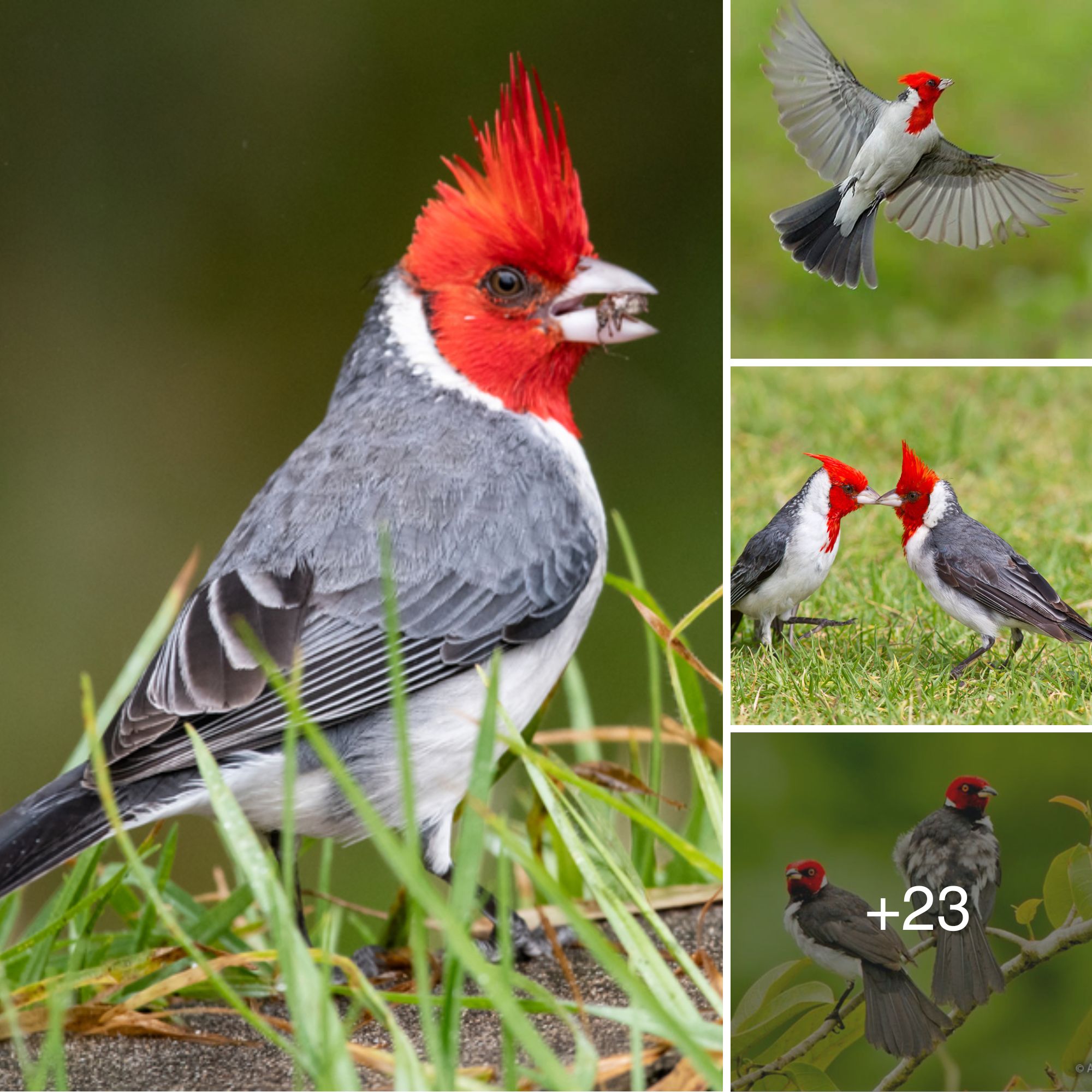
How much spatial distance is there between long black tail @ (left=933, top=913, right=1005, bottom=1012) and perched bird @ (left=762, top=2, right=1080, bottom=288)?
940mm

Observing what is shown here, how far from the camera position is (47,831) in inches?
77.4

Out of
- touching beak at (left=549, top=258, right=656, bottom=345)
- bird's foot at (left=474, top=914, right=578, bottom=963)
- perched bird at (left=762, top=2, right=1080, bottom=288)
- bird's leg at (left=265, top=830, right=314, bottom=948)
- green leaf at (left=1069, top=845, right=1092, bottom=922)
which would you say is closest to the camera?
green leaf at (left=1069, top=845, right=1092, bottom=922)

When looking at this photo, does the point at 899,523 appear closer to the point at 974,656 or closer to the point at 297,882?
the point at 974,656

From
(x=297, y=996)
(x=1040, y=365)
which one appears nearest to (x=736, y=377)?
(x=1040, y=365)

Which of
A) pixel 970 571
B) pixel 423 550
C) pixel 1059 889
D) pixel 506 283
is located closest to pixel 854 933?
pixel 1059 889

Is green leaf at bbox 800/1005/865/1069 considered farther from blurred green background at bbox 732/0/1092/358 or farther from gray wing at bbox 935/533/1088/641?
blurred green background at bbox 732/0/1092/358

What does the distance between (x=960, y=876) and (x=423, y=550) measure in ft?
3.04

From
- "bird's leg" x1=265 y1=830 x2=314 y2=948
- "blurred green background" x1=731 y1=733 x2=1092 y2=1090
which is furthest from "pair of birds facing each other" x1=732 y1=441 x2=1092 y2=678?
"bird's leg" x1=265 y1=830 x2=314 y2=948

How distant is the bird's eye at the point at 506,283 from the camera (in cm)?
250

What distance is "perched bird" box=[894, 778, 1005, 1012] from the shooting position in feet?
6.13

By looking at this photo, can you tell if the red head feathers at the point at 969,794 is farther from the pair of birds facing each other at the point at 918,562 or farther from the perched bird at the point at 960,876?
the pair of birds facing each other at the point at 918,562

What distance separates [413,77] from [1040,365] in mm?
2563

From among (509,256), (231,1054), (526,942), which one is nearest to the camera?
(231,1054)

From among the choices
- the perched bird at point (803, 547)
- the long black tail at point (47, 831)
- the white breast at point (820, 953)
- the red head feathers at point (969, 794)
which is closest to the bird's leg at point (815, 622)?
the perched bird at point (803, 547)
